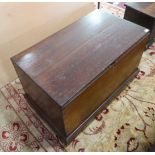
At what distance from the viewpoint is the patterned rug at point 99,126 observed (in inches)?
45.4

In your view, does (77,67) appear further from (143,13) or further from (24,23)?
(143,13)

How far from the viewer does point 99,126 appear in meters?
1.24

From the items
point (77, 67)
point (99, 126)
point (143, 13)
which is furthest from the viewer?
point (143, 13)

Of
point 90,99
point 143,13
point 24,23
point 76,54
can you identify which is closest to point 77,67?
point 76,54

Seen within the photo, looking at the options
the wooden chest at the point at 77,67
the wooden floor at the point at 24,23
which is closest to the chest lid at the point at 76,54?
the wooden chest at the point at 77,67

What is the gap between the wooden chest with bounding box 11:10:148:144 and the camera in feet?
2.97

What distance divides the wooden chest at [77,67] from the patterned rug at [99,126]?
0.08 meters

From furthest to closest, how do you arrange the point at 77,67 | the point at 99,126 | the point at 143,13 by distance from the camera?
the point at 143,13 < the point at 99,126 < the point at 77,67

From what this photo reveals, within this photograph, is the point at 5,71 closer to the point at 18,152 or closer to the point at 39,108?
the point at 39,108

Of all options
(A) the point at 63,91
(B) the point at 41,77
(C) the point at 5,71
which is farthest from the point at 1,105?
(A) the point at 63,91

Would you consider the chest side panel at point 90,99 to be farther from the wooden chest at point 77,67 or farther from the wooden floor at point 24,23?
the wooden floor at point 24,23

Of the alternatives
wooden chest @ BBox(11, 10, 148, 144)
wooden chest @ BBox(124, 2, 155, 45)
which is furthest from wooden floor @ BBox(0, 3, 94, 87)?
wooden chest @ BBox(124, 2, 155, 45)

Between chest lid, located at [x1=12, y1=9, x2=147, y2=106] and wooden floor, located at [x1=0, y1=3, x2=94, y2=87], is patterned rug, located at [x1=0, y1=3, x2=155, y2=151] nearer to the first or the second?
wooden floor, located at [x1=0, y1=3, x2=94, y2=87]

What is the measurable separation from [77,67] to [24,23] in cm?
61
